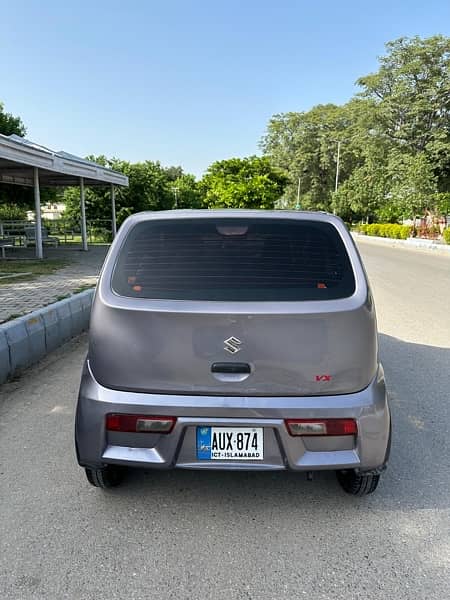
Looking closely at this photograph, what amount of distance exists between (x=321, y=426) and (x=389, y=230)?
117ft

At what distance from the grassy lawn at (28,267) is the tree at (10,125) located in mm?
14545

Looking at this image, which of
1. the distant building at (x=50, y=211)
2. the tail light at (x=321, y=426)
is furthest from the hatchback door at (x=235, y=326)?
the distant building at (x=50, y=211)

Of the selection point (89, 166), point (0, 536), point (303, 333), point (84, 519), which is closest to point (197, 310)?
point (303, 333)

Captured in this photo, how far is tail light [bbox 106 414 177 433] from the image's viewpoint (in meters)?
2.50

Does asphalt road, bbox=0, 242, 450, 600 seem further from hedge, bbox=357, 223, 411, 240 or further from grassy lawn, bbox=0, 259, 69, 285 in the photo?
hedge, bbox=357, 223, 411, 240

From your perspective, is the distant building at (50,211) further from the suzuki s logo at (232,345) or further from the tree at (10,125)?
the suzuki s logo at (232,345)

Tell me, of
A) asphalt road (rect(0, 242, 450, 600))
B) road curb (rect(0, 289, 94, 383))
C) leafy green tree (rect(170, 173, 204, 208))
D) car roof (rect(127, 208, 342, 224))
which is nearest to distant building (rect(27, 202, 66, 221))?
leafy green tree (rect(170, 173, 204, 208))

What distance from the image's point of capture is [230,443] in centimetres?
251

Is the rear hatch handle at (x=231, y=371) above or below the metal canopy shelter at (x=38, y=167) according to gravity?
below

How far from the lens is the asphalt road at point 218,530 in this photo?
2.19 metres

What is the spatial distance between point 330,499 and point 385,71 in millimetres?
40428

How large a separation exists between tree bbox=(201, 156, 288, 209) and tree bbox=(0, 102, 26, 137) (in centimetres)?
2036

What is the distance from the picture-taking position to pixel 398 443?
3.54 m

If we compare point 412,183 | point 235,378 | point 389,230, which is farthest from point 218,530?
point 389,230
